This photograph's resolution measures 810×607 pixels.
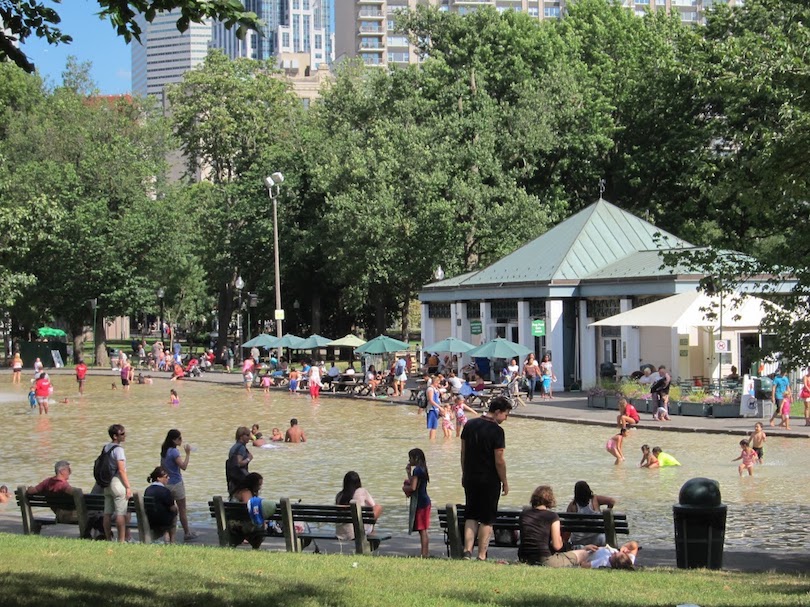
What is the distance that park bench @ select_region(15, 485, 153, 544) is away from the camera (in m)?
15.1

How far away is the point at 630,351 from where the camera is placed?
148ft

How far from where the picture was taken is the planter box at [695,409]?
116 feet

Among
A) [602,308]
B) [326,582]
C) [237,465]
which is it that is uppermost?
[602,308]

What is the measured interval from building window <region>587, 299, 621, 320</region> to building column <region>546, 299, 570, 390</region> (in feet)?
3.87

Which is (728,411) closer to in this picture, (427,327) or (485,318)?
(485,318)

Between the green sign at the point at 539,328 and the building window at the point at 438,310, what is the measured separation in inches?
350

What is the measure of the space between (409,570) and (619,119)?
57531 mm

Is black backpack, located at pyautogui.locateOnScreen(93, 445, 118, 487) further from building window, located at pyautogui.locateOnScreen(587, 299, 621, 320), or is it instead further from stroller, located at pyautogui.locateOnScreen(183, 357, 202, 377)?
stroller, located at pyautogui.locateOnScreen(183, 357, 202, 377)

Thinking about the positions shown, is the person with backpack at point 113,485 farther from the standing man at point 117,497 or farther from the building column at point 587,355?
the building column at point 587,355

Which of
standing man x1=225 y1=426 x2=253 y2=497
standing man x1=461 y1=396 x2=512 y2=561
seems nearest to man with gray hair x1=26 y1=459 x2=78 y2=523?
standing man x1=225 y1=426 x2=253 y2=497

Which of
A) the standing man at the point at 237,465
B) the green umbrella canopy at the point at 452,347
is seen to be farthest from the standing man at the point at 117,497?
the green umbrella canopy at the point at 452,347

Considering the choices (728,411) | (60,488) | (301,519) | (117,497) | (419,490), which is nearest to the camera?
(301,519)

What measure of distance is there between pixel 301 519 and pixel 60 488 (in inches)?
142

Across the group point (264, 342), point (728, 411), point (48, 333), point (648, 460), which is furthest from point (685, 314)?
point (48, 333)
